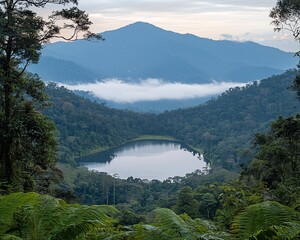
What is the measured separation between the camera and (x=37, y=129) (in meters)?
10.6

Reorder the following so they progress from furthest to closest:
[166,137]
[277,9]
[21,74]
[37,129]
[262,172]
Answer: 1. [166,137]
2. [262,172]
3. [277,9]
4. [21,74]
5. [37,129]

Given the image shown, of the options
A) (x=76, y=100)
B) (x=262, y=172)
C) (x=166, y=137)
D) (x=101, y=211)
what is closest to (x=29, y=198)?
(x=101, y=211)

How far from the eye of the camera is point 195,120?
123 m

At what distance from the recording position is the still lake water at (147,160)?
82.7m

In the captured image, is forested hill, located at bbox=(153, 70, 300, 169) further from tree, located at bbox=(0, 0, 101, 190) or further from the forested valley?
tree, located at bbox=(0, 0, 101, 190)

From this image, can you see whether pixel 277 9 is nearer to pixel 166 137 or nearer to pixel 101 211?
pixel 101 211

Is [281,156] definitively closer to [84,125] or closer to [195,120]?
[84,125]

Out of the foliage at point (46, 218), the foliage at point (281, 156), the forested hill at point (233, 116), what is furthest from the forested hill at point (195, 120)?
the foliage at point (46, 218)

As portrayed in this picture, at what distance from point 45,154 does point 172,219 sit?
872 cm

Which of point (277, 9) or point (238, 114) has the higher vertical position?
point (277, 9)

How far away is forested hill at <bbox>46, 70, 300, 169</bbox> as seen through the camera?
96.2 metres

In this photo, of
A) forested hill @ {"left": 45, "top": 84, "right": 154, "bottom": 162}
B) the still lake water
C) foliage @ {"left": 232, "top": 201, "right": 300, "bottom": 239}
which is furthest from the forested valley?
forested hill @ {"left": 45, "top": 84, "right": 154, "bottom": 162}

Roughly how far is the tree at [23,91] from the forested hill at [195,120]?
73392mm

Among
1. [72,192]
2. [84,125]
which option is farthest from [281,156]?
[84,125]
